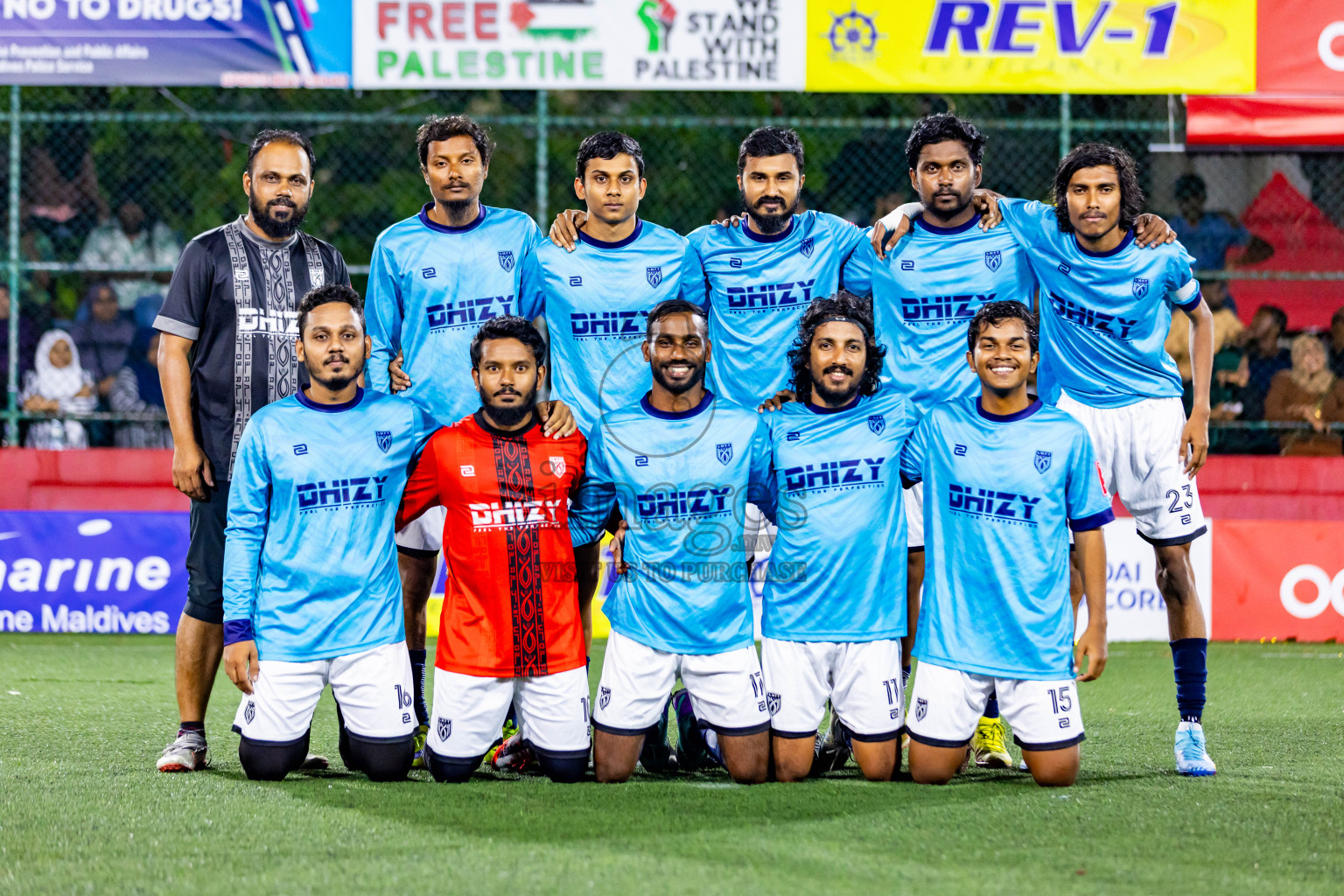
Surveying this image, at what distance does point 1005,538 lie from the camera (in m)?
4.82

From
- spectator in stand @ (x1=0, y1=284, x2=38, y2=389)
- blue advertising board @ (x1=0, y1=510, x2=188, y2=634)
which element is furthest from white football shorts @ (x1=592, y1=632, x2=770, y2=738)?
spectator in stand @ (x1=0, y1=284, x2=38, y2=389)

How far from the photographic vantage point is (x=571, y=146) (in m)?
14.1

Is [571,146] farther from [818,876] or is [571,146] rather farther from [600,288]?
[818,876]

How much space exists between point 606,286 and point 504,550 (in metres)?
1.07

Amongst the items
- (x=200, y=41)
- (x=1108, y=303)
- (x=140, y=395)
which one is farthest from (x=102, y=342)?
(x=1108, y=303)

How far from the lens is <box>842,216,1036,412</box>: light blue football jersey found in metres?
5.38

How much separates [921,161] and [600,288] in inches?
50.6

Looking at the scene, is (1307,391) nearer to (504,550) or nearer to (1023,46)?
(1023,46)

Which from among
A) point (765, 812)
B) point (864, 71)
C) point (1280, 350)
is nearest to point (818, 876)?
point (765, 812)

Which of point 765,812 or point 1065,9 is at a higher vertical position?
point 1065,9

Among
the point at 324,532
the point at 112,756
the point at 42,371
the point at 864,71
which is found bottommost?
the point at 112,756

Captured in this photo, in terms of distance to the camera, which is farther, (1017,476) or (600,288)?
(600,288)

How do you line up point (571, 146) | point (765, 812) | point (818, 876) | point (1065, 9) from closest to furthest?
point (818, 876) → point (765, 812) → point (1065, 9) → point (571, 146)

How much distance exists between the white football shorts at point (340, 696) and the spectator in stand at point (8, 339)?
7360 mm
